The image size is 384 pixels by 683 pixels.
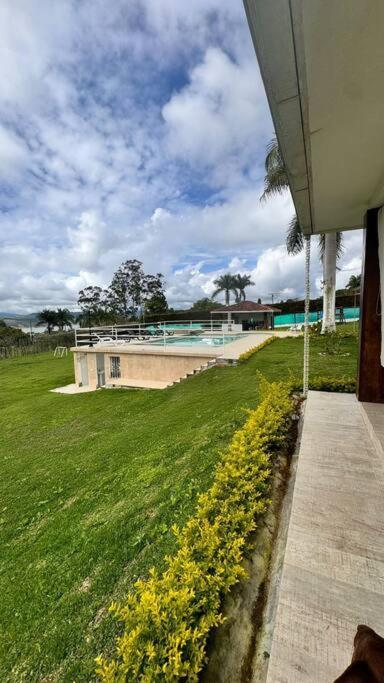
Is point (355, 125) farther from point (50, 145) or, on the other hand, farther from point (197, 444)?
point (50, 145)

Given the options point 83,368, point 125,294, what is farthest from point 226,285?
point 83,368

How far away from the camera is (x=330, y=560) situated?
1.79 metres

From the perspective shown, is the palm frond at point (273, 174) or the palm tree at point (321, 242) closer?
the palm tree at point (321, 242)

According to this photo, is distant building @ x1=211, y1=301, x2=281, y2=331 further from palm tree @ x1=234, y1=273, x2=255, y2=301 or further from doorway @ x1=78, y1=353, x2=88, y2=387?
doorway @ x1=78, y1=353, x2=88, y2=387

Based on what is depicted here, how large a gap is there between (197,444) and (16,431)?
5276 millimetres

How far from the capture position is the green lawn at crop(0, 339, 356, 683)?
1.76 metres

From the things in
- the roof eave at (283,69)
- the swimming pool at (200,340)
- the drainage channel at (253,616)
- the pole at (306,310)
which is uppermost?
the roof eave at (283,69)

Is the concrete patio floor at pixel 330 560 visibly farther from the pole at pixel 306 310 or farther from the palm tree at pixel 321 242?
the palm tree at pixel 321 242

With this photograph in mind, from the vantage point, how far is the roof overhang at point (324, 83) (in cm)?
116

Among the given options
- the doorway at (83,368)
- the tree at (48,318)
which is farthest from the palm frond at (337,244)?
the tree at (48,318)

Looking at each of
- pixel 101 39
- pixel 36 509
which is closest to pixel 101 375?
pixel 36 509

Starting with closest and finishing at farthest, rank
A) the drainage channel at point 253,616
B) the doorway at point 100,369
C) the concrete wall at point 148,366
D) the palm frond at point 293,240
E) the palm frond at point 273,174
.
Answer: the drainage channel at point 253,616 < the concrete wall at point 148,366 < the palm frond at point 273,174 < the doorway at point 100,369 < the palm frond at point 293,240

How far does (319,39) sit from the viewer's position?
126 centimetres

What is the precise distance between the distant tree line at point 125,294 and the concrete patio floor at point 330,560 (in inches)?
1330
